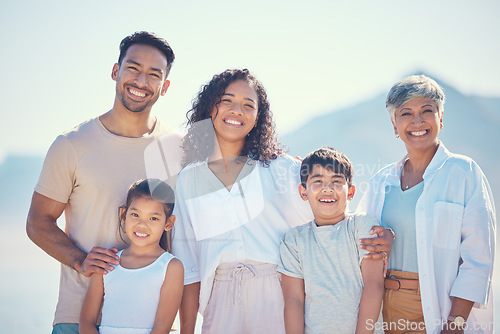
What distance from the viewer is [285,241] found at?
280 cm

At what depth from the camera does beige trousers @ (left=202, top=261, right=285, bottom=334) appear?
8.91ft

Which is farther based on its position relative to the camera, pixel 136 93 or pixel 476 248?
pixel 136 93

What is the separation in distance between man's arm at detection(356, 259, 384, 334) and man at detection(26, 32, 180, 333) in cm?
143

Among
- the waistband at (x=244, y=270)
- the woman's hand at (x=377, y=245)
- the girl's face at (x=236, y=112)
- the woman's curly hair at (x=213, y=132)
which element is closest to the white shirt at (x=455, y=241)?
the woman's hand at (x=377, y=245)

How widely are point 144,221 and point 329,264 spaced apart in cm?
112

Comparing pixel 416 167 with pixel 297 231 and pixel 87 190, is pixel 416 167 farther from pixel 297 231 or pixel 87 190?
pixel 87 190

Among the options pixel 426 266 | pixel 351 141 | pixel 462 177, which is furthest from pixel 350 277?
pixel 351 141

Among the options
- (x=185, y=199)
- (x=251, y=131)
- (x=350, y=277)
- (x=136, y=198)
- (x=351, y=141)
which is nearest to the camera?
(x=350, y=277)

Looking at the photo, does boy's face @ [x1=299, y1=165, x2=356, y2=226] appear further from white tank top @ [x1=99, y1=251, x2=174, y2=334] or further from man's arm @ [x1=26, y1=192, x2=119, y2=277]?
man's arm @ [x1=26, y1=192, x2=119, y2=277]

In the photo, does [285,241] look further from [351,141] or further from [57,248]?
[351,141]

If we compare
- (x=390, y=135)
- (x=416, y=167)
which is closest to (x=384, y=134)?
(x=390, y=135)

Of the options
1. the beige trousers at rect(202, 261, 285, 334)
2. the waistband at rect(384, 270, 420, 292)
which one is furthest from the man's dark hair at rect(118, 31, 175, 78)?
the waistband at rect(384, 270, 420, 292)

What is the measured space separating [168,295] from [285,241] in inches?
30.0

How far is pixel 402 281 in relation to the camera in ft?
8.86
